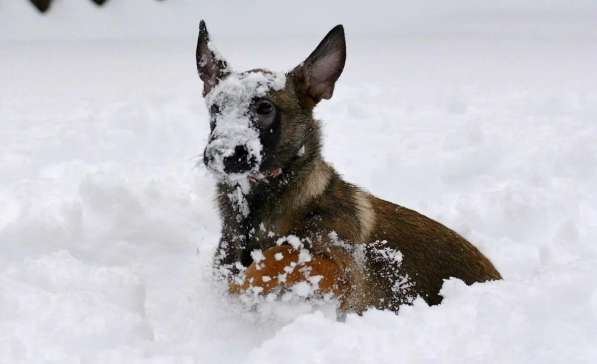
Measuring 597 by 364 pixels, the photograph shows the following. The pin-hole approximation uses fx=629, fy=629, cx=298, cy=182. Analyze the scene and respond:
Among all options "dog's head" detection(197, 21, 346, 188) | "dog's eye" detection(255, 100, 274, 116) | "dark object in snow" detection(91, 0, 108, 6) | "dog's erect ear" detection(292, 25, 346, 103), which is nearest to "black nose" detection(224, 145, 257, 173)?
"dog's head" detection(197, 21, 346, 188)

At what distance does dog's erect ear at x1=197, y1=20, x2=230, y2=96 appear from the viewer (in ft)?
12.6

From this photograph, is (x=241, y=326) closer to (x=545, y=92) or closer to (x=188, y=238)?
(x=188, y=238)

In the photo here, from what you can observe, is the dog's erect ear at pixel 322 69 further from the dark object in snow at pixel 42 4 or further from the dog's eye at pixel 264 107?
the dark object in snow at pixel 42 4

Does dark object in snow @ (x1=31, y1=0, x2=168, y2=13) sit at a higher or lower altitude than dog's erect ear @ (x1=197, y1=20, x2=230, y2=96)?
lower

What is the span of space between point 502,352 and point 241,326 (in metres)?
1.50

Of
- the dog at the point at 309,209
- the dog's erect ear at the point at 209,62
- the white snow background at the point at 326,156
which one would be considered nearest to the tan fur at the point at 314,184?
the dog at the point at 309,209

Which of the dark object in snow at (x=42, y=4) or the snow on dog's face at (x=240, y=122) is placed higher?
the snow on dog's face at (x=240, y=122)

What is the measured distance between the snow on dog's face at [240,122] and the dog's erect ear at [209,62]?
0.28 m

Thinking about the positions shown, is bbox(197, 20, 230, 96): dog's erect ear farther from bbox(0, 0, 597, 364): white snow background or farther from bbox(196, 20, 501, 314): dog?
bbox(0, 0, 597, 364): white snow background

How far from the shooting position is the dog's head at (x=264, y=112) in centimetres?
317

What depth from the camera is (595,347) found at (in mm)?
2348

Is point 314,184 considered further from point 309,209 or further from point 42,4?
point 42,4

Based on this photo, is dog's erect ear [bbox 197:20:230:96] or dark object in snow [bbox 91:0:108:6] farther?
dark object in snow [bbox 91:0:108:6]

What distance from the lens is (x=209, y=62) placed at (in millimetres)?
3881
